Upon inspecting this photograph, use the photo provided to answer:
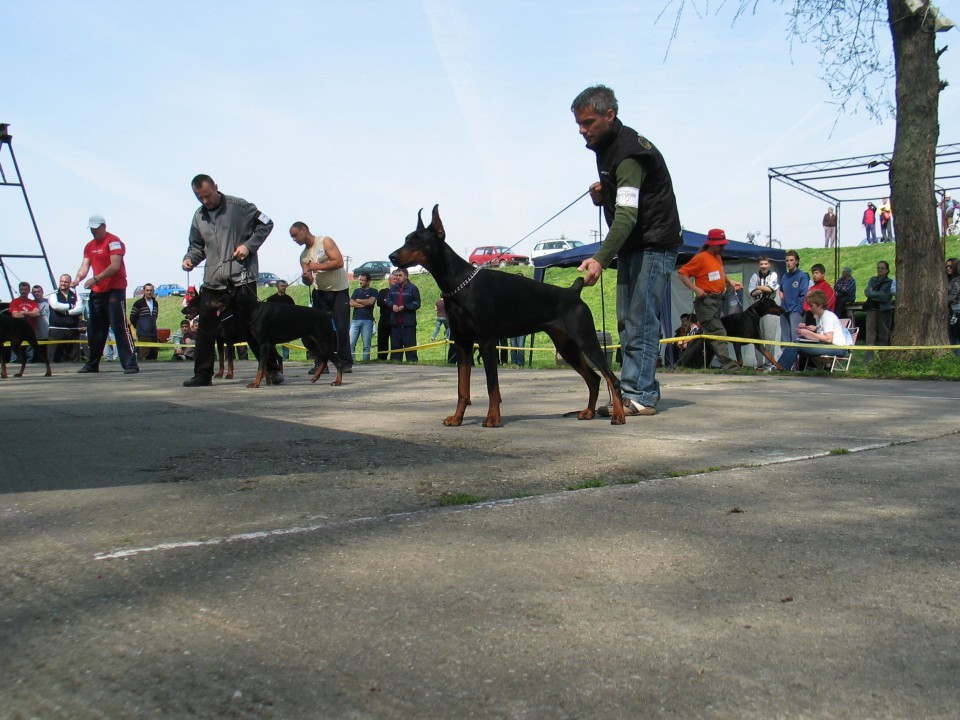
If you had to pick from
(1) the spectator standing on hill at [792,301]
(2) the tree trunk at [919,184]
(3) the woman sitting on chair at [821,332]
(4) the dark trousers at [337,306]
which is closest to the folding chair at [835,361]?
(3) the woman sitting on chair at [821,332]

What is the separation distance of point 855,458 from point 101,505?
3377 mm

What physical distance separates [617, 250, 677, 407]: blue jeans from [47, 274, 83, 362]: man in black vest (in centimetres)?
1639

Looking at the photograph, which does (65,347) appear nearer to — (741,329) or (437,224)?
(741,329)

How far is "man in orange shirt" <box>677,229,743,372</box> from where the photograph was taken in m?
13.3

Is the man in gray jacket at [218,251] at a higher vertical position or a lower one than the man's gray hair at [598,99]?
lower

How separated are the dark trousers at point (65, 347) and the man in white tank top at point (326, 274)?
33.3 ft

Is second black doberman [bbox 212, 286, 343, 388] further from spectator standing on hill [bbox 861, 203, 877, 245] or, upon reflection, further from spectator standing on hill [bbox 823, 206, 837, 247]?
spectator standing on hill [bbox 861, 203, 877, 245]

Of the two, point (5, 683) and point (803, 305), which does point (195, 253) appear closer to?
point (5, 683)

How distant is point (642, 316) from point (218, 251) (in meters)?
5.25

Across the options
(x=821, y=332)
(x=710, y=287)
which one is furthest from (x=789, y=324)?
(x=710, y=287)

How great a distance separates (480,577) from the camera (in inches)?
101

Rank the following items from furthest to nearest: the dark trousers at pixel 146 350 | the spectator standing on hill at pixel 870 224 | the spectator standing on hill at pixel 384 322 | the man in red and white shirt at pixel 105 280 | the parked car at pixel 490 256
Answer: the parked car at pixel 490 256, the spectator standing on hill at pixel 870 224, the dark trousers at pixel 146 350, the spectator standing on hill at pixel 384 322, the man in red and white shirt at pixel 105 280

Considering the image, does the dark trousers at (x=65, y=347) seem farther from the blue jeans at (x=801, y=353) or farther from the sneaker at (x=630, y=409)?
the sneaker at (x=630, y=409)

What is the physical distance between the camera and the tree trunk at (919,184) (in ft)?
41.2
